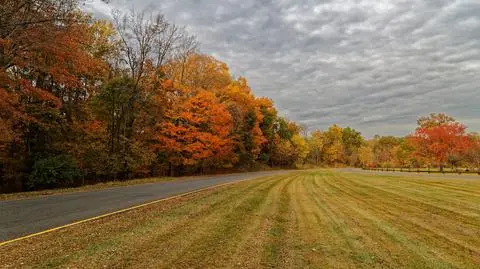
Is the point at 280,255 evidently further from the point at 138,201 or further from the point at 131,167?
the point at 131,167

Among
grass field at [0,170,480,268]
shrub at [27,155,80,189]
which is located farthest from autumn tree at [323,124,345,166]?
grass field at [0,170,480,268]

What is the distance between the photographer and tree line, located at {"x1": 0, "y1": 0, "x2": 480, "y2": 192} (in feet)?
57.5

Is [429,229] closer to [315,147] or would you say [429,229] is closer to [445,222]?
[445,222]

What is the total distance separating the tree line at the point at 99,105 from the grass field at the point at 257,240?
1214cm

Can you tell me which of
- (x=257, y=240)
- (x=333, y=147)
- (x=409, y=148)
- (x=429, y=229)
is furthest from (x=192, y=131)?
(x=333, y=147)

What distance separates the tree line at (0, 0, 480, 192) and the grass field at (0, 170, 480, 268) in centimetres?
1214

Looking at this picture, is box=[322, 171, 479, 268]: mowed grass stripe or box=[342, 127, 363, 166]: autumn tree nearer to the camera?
box=[322, 171, 479, 268]: mowed grass stripe

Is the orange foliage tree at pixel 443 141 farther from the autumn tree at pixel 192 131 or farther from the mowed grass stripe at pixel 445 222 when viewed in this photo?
the mowed grass stripe at pixel 445 222

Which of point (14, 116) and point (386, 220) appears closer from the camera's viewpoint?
point (386, 220)

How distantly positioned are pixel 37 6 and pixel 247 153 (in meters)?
38.8

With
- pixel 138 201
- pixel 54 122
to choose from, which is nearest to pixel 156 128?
pixel 54 122

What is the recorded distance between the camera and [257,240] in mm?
6605

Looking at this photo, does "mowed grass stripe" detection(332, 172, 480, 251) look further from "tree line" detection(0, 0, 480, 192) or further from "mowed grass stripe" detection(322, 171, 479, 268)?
"tree line" detection(0, 0, 480, 192)

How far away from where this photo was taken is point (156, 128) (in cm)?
3256
